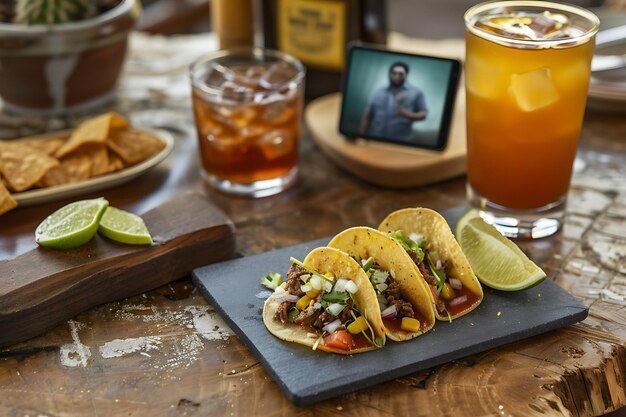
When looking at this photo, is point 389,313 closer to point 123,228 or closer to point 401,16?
point 123,228

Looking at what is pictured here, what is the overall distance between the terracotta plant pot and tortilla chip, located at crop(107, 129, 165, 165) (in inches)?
15.2

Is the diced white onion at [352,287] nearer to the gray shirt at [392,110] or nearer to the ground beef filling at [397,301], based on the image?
the ground beef filling at [397,301]

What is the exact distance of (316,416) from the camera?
5.14ft

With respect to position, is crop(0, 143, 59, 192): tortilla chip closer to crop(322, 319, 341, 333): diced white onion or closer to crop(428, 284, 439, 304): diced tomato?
crop(322, 319, 341, 333): diced white onion

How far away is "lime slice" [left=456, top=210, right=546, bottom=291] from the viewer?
72.1 inches

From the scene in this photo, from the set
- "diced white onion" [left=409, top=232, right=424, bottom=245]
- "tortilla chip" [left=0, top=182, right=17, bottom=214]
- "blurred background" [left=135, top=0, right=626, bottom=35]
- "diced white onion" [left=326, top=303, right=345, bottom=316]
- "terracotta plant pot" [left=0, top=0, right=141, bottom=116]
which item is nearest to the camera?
"diced white onion" [left=326, top=303, right=345, bottom=316]

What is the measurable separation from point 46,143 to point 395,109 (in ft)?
3.24

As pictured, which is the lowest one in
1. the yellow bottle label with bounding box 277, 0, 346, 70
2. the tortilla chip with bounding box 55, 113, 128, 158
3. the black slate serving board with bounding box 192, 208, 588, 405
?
the black slate serving board with bounding box 192, 208, 588, 405

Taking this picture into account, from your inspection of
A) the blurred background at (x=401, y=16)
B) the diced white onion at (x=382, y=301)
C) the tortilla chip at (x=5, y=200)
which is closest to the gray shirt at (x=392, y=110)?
the diced white onion at (x=382, y=301)

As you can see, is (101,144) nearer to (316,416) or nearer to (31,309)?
(31,309)

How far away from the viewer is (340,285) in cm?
172

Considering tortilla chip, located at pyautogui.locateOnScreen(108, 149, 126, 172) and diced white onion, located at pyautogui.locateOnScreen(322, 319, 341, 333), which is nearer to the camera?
diced white onion, located at pyautogui.locateOnScreen(322, 319, 341, 333)

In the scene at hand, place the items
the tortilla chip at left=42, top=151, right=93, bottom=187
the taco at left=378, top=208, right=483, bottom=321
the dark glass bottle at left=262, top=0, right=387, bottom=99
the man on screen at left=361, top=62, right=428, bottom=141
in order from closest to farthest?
the taco at left=378, top=208, right=483, bottom=321 < the tortilla chip at left=42, top=151, right=93, bottom=187 < the man on screen at left=361, top=62, right=428, bottom=141 < the dark glass bottle at left=262, top=0, right=387, bottom=99

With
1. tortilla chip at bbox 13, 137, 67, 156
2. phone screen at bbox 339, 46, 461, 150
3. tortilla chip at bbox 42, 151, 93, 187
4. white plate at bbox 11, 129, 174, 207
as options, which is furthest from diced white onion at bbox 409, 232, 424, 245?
tortilla chip at bbox 13, 137, 67, 156
